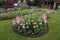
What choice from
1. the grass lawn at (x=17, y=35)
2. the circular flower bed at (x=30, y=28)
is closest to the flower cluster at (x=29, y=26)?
the circular flower bed at (x=30, y=28)

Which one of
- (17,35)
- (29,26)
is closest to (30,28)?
(29,26)

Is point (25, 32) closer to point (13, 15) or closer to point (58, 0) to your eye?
point (13, 15)

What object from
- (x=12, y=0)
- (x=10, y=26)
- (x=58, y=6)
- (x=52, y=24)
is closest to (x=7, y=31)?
(x=10, y=26)

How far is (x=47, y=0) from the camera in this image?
30.3 meters

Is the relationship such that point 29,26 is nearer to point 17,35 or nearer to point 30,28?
point 30,28

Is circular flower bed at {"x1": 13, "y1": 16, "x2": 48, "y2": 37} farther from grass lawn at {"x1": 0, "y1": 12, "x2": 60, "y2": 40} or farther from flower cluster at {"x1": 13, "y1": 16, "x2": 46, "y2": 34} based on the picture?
grass lawn at {"x1": 0, "y1": 12, "x2": 60, "y2": 40}

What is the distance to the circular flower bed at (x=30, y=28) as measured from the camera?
33.1 ft

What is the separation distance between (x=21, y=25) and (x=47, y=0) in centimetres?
2055

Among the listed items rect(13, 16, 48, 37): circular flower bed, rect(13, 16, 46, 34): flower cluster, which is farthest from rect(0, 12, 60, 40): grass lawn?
rect(13, 16, 46, 34): flower cluster

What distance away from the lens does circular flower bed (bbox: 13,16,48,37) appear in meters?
10.1

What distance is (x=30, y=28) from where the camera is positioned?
10211 mm

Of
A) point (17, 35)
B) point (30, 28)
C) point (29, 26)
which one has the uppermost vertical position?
point (29, 26)

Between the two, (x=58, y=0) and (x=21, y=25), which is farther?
(x=58, y=0)

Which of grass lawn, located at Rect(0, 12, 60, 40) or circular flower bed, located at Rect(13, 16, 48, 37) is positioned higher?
circular flower bed, located at Rect(13, 16, 48, 37)
